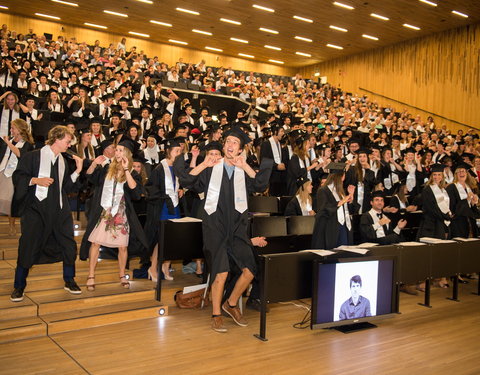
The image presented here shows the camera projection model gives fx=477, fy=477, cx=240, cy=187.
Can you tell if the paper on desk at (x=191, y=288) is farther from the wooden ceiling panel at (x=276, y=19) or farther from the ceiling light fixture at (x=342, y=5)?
the ceiling light fixture at (x=342, y=5)

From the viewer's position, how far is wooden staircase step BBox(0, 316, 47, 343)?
4.41 m

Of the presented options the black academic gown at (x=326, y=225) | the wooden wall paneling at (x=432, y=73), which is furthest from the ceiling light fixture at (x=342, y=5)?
the black academic gown at (x=326, y=225)

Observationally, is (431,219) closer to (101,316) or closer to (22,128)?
(101,316)

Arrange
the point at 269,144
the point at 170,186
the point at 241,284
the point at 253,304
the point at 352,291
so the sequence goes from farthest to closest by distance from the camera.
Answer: the point at 269,144 → the point at 170,186 → the point at 253,304 → the point at 352,291 → the point at 241,284

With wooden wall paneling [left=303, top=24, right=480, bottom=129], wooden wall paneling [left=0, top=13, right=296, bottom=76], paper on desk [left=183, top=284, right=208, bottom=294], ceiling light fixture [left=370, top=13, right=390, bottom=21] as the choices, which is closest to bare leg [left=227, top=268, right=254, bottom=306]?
paper on desk [left=183, top=284, right=208, bottom=294]

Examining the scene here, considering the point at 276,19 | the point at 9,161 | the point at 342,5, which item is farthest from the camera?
the point at 276,19

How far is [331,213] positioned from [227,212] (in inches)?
78.5

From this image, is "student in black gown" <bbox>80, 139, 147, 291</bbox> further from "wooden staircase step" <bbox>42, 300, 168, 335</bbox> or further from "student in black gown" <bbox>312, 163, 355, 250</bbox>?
"student in black gown" <bbox>312, 163, 355, 250</bbox>

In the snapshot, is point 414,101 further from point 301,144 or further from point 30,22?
point 30,22

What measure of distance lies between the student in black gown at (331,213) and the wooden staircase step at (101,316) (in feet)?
7.94

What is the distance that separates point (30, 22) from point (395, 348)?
86.6ft

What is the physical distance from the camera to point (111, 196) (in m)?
5.46

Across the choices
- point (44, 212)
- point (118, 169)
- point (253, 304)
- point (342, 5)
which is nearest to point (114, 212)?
point (118, 169)

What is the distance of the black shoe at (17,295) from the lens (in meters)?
4.80
